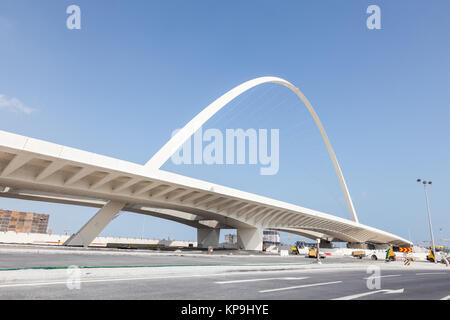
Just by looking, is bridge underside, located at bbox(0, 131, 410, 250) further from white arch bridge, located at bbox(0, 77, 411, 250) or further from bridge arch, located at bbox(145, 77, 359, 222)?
bridge arch, located at bbox(145, 77, 359, 222)

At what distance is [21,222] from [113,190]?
136266mm

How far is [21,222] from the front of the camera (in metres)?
137

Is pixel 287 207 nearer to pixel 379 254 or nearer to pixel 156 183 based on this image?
pixel 379 254

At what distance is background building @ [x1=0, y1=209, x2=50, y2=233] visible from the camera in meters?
134

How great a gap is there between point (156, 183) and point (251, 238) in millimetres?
27196

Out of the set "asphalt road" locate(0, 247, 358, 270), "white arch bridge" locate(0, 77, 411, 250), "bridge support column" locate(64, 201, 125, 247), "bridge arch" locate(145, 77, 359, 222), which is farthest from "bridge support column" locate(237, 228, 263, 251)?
"asphalt road" locate(0, 247, 358, 270)

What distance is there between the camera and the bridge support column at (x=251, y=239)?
52656 millimetres

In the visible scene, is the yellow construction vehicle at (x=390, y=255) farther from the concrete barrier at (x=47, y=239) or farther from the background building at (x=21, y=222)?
the background building at (x=21, y=222)

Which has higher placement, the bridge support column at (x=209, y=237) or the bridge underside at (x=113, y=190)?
the bridge underside at (x=113, y=190)

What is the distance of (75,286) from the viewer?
731cm

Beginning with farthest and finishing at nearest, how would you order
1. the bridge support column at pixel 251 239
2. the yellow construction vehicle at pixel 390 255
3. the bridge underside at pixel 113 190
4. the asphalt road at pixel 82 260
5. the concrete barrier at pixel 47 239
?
1. the bridge support column at pixel 251 239
2. the concrete barrier at pixel 47 239
3. the yellow construction vehicle at pixel 390 255
4. the bridge underside at pixel 113 190
5. the asphalt road at pixel 82 260

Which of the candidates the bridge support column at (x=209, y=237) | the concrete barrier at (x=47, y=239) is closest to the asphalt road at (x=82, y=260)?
the concrete barrier at (x=47, y=239)

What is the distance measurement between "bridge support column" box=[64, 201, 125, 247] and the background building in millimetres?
119322
